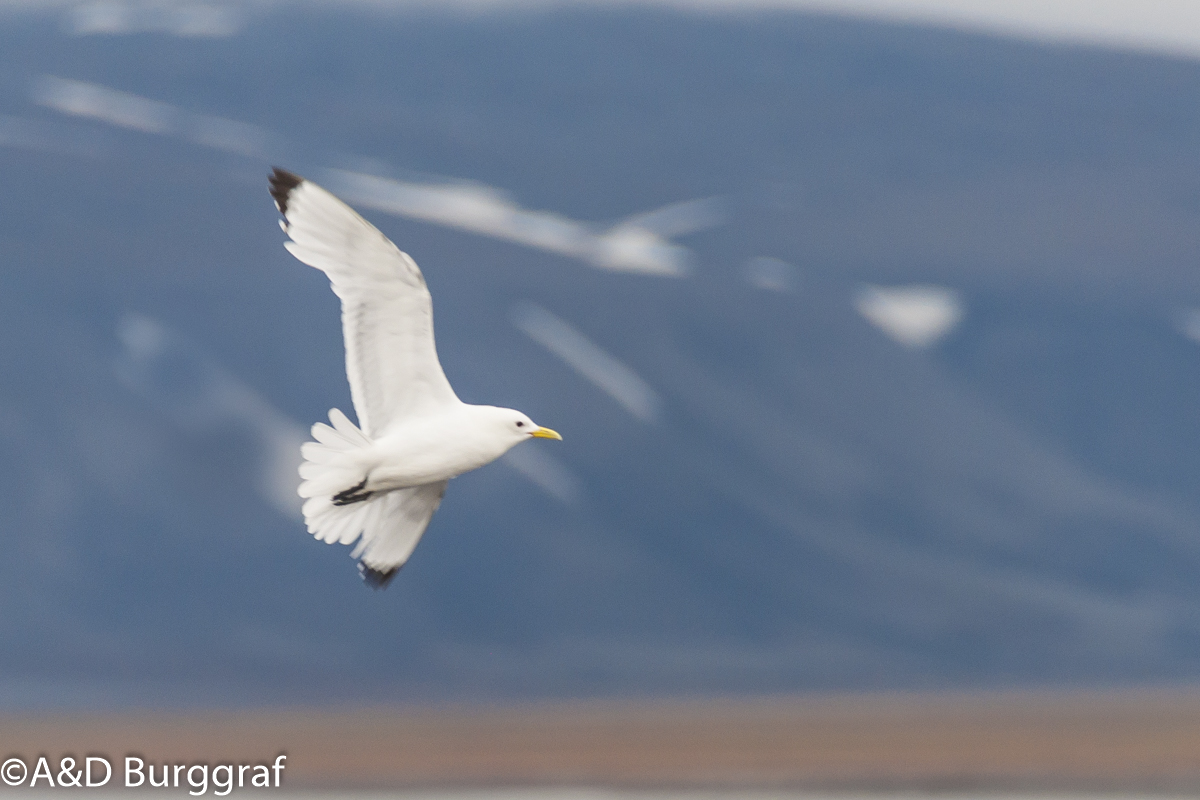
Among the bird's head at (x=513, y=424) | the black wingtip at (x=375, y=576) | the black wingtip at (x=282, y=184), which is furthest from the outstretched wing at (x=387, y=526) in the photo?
the black wingtip at (x=282, y=184)

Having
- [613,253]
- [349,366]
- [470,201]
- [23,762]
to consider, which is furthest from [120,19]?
[349,366]

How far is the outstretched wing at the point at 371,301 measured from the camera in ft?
10.8

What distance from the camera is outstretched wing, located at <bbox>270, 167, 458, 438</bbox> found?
3.29m

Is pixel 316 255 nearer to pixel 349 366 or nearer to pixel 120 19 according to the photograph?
pixel 349 366

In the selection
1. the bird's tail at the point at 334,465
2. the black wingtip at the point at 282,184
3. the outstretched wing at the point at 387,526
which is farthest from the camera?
the outstretched wing at the point at 387,526

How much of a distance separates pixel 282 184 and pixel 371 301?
0.38 metres

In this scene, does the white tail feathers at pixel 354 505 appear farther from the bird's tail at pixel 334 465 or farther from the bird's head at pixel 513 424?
the bird's head at pixel 513 424

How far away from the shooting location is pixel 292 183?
10.7ft

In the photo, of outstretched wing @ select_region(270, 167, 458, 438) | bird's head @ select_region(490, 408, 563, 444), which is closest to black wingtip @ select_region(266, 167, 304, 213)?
outstretched wing @ select_region(270, 167, 458, 438)

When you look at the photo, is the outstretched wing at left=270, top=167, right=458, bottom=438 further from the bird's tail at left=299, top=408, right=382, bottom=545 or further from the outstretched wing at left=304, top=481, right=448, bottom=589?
the outstretched wing at left=304, top=481, right=448, bottom=589

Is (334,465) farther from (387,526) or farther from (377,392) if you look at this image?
(387,526)

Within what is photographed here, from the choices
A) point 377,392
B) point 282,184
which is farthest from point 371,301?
point 282,184

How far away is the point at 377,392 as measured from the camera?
3533 millimetres

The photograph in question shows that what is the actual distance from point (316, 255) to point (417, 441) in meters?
0.56
